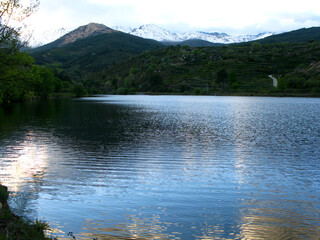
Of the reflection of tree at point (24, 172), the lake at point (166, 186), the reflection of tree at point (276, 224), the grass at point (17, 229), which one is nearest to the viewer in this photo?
the grass at point (17, 229)

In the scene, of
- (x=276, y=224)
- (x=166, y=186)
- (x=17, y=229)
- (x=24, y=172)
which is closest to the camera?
(x=17, y=229)

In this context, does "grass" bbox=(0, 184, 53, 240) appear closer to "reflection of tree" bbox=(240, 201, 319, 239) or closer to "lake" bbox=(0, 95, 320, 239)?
"lake" bbox=(0, 95, 320, 239)

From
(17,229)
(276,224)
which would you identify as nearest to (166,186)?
(276,224)

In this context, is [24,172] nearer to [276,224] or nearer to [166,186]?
[166,186]

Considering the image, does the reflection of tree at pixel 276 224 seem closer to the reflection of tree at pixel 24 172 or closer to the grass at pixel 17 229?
the grass at pixel 17 229

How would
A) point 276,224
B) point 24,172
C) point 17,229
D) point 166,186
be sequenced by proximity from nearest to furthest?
1. point 17,229
2. point 276,224
3. point 166,186
4. point 24,172

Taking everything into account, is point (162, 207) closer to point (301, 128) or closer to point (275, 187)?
point (275, 187)

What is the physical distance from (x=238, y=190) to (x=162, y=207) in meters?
4.54

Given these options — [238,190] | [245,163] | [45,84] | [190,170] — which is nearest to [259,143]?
[245,163]

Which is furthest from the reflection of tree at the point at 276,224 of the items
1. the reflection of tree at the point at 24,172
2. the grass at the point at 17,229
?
the reflection of tree at the point at 24,172

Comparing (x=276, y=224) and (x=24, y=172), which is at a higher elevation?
(x=24, y=172)

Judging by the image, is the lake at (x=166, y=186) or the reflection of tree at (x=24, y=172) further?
the reflection of tree at (x=24, y=172)

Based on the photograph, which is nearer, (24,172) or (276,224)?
(276,224)

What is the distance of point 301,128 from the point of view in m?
40.3
